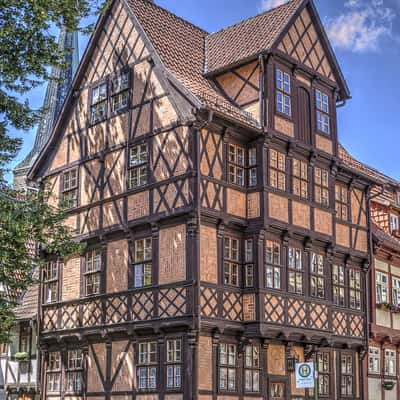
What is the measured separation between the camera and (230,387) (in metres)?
22.9

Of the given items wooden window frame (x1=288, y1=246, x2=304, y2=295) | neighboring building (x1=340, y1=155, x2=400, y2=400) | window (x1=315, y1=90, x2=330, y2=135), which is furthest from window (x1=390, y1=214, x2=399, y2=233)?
wooden window frame (x1=288, y1=246, x2=304, y2=295)

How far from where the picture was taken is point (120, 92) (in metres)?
26.1

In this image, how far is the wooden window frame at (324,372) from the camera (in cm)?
2606

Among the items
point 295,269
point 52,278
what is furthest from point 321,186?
point 52,278

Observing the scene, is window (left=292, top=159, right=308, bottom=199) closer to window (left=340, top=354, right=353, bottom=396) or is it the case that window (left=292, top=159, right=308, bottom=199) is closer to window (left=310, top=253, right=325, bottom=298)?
window (left=310, top=253, right=325, bottom=298)

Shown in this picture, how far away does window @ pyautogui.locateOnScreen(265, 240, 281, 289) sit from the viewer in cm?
2377

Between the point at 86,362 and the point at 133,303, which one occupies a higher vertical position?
the point at 133,303

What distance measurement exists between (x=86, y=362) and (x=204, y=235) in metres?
6.12

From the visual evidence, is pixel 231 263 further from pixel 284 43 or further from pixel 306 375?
pixel 284 43

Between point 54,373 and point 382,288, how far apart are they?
12.2 metres

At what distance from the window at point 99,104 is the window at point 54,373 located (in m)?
7.83

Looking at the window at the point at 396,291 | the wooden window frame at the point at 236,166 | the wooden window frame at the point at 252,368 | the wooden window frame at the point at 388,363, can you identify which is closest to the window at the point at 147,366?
the wooden window frame at the point at 252,368

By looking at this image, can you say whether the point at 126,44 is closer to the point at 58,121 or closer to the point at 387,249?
the point at 58,121

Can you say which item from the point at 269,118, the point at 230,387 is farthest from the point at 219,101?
the point at 230,387
